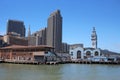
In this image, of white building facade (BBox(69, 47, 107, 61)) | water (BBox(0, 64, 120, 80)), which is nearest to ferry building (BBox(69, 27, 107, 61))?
white building facade (BBox(69, 47, 107, 61))

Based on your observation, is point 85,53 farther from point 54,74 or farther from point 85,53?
point 54,74

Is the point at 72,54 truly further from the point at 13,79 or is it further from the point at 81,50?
the point at 13,79

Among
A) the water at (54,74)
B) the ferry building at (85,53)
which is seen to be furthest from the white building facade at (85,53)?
the water at (54,74)

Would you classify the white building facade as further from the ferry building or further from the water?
the water

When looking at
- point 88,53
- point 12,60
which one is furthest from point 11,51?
point 88,53

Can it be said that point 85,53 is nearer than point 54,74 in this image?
No

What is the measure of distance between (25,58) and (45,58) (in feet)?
48.8

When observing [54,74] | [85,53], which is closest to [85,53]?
[85,53]

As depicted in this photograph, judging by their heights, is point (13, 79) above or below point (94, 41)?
below

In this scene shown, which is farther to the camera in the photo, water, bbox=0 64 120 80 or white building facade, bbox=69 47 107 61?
white building facade, bbox=69 47 107 61

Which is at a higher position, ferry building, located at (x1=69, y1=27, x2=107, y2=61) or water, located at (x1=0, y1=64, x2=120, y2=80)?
ferry building, located at (x1=69, y1=27, x2=107, y2=61)

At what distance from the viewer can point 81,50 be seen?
170 m

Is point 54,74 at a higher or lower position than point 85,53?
lower

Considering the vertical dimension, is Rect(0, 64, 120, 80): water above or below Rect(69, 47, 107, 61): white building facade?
below
